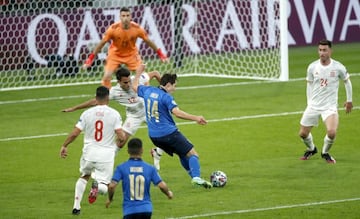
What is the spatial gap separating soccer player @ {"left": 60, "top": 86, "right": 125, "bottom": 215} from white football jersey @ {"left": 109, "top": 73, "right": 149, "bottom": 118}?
2.63 metres

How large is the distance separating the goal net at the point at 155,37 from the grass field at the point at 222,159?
108cm

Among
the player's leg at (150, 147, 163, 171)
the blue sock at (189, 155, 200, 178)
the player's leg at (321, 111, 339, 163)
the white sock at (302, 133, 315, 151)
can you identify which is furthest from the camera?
the white sock at (302, 133, 315, 151)

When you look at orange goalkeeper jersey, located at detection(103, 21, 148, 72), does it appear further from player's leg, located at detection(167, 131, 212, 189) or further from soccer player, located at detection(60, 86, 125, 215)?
soccer player, located at detection(60, 86, 125, 215)

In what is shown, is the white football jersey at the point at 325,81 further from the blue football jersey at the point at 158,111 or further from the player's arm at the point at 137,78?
the blue football jersey at the point at 158,111

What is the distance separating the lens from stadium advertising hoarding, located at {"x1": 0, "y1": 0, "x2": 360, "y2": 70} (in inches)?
1153

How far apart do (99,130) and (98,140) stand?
15 centimetres

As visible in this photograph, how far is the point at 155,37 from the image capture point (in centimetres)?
3153

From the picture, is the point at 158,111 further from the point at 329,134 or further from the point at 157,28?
the point at 157,28

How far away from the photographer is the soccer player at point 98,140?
15.0 m

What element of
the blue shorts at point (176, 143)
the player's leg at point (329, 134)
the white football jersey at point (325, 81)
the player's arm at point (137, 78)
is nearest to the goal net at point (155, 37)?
the white football jersey at point (325, 81)

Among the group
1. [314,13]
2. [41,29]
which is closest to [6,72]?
[41,29]

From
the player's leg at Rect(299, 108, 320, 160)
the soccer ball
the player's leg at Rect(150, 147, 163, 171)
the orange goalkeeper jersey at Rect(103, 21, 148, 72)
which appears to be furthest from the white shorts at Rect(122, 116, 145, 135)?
the orange goalkeeper jersey at Rect(103, 21, 148, 72)

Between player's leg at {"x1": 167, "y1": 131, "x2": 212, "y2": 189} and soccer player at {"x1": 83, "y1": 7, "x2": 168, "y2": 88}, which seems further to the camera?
soccer player at {"x1": 83, "y1": 7, "x2": 168, "y2": 88}

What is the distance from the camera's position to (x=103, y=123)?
1500 cm
